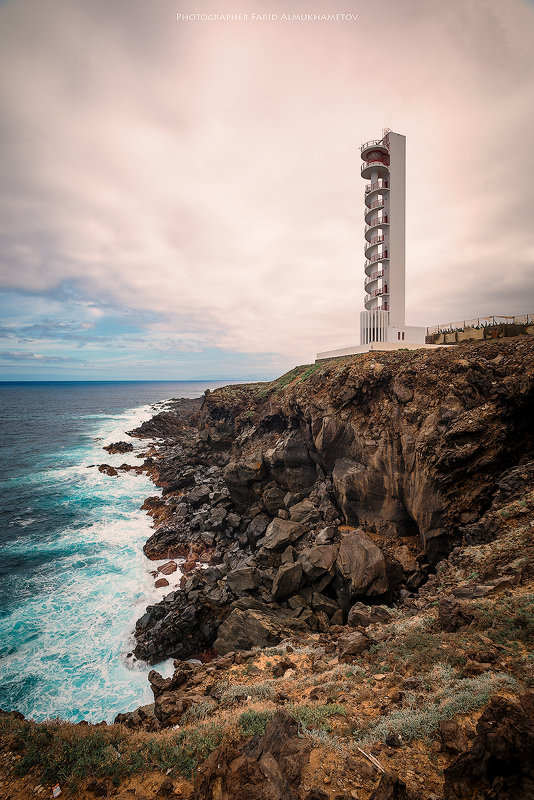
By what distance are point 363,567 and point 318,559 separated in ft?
7.32

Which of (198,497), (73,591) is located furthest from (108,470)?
(73,591)

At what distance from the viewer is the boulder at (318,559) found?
15.9 metres

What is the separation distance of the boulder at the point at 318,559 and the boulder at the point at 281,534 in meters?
2.44

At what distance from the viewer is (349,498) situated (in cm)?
2055

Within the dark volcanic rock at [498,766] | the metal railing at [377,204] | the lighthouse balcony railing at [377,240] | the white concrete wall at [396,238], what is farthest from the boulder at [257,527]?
the metal railing at [377,204]

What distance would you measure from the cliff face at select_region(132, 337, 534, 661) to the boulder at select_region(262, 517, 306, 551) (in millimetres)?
96

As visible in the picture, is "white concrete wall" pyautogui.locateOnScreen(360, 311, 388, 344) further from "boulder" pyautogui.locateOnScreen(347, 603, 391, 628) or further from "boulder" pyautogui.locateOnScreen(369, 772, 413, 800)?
"boulder" pyautogui.locateOnScreen(369, 772, 413, 800)

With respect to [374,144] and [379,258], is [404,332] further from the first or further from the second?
[374,144]

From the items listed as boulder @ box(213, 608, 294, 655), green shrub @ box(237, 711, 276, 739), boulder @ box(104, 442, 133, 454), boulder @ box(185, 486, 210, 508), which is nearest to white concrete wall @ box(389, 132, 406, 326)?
boulder @ box(185, 486, 210, 508)

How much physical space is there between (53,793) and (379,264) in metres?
40.6

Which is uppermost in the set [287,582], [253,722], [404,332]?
[404,332]

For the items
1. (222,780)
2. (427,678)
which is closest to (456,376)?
(427,678)

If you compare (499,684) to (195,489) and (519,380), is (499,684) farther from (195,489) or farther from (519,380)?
A: (195,489)

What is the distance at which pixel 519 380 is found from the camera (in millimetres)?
14695
